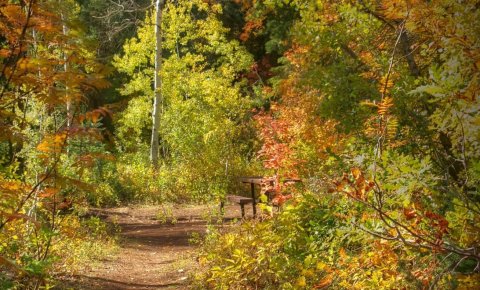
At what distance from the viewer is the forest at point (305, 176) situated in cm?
360

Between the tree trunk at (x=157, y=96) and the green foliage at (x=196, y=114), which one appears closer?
the green foliage at (x=196, y=114)

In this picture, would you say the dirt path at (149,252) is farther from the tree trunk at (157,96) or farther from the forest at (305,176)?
the tree trunk at (157,96)

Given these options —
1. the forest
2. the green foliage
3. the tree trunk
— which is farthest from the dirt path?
the tree trunk

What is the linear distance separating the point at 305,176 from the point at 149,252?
371 cm

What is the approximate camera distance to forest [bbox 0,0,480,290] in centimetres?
360

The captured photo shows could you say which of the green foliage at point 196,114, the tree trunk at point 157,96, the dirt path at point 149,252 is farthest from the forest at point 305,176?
the tree trunk at point 157,96

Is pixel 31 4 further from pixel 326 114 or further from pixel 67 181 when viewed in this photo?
pixel 326 114

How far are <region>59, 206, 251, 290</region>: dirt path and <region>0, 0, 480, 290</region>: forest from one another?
0.06 m

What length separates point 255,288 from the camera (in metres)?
6.27

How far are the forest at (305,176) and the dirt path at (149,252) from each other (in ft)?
0.18

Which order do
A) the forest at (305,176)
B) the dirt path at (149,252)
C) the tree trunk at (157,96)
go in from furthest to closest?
the tree trunk at (157,96) < the dirt path at (149,252) < the forest at (305,176)

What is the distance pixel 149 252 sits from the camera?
10938 millimetres

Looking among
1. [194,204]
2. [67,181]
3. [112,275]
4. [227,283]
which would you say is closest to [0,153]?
[194,204]

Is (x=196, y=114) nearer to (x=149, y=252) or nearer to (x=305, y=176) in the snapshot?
(x=149, y=252)
